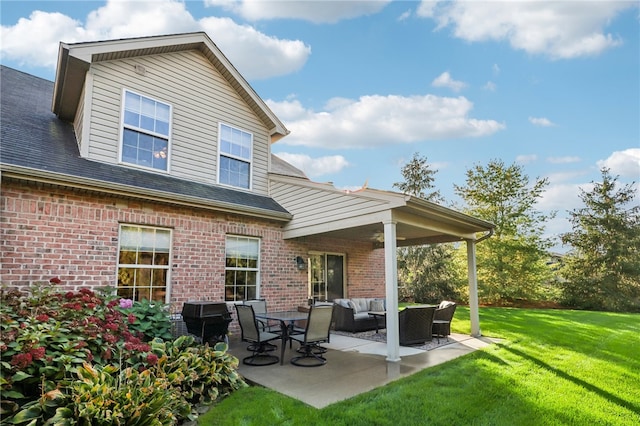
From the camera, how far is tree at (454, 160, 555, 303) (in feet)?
57.3

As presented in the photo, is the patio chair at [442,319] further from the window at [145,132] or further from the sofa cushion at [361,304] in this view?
the window at [145,132]

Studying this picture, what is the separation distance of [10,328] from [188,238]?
388 cm

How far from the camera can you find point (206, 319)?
239 inches

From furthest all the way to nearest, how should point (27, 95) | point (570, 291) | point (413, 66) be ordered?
point (570, 291) < point (413, 66) < point (27, 95)

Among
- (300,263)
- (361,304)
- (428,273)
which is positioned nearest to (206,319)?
(300,263)

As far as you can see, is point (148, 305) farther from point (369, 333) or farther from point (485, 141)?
point (485, 141)

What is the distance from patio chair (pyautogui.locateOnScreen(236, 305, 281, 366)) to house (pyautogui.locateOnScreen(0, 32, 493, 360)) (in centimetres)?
182

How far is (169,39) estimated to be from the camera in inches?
320

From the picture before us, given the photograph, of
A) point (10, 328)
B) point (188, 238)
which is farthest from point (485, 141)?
point (10, 328)

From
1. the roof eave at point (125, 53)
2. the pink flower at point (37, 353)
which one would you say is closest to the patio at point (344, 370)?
the pink flower at point (37, 353)

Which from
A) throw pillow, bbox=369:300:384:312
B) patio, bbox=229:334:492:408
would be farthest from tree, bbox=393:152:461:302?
patio, bbox=229:334:492:408

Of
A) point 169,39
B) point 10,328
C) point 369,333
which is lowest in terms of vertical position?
point 369,333

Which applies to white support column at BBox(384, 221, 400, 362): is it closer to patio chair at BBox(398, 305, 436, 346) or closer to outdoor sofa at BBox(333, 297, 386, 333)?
patio chair at BBox(398, 305, 436, 346)

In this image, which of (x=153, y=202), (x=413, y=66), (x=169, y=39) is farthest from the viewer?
(x=413, y=66)
